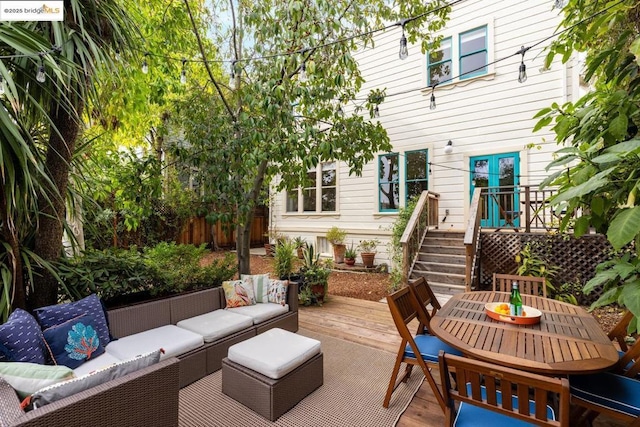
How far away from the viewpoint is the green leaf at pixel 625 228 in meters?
1.12

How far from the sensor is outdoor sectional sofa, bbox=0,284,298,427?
4.55 feet

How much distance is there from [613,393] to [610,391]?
24 mm

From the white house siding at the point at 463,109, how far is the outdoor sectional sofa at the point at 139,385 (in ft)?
18.6

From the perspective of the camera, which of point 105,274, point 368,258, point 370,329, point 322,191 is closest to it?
point 105,274

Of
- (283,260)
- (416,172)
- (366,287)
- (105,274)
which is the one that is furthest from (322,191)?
(105,274)

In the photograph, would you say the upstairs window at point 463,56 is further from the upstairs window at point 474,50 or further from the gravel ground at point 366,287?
the gravel ground at point 366,287

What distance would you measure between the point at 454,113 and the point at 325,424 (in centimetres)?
743

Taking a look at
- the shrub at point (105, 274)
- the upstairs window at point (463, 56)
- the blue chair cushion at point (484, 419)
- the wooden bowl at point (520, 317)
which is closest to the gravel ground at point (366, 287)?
the wooden bowl at point (520, 317)

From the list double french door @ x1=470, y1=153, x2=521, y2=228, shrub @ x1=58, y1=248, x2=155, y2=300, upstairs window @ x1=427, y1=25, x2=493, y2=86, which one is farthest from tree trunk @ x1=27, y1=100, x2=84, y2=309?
double french door @ x1=470, y1=153, x2=521, y2=228

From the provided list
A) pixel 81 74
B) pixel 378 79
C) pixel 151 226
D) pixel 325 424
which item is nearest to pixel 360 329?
pixel 325 424

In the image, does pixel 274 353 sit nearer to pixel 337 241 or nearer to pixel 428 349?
pixel 428 349

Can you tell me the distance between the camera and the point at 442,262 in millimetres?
6098

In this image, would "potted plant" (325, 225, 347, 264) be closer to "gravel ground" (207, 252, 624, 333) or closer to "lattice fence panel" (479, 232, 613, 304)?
"gravel ground" (207, 252, 624, 333)
